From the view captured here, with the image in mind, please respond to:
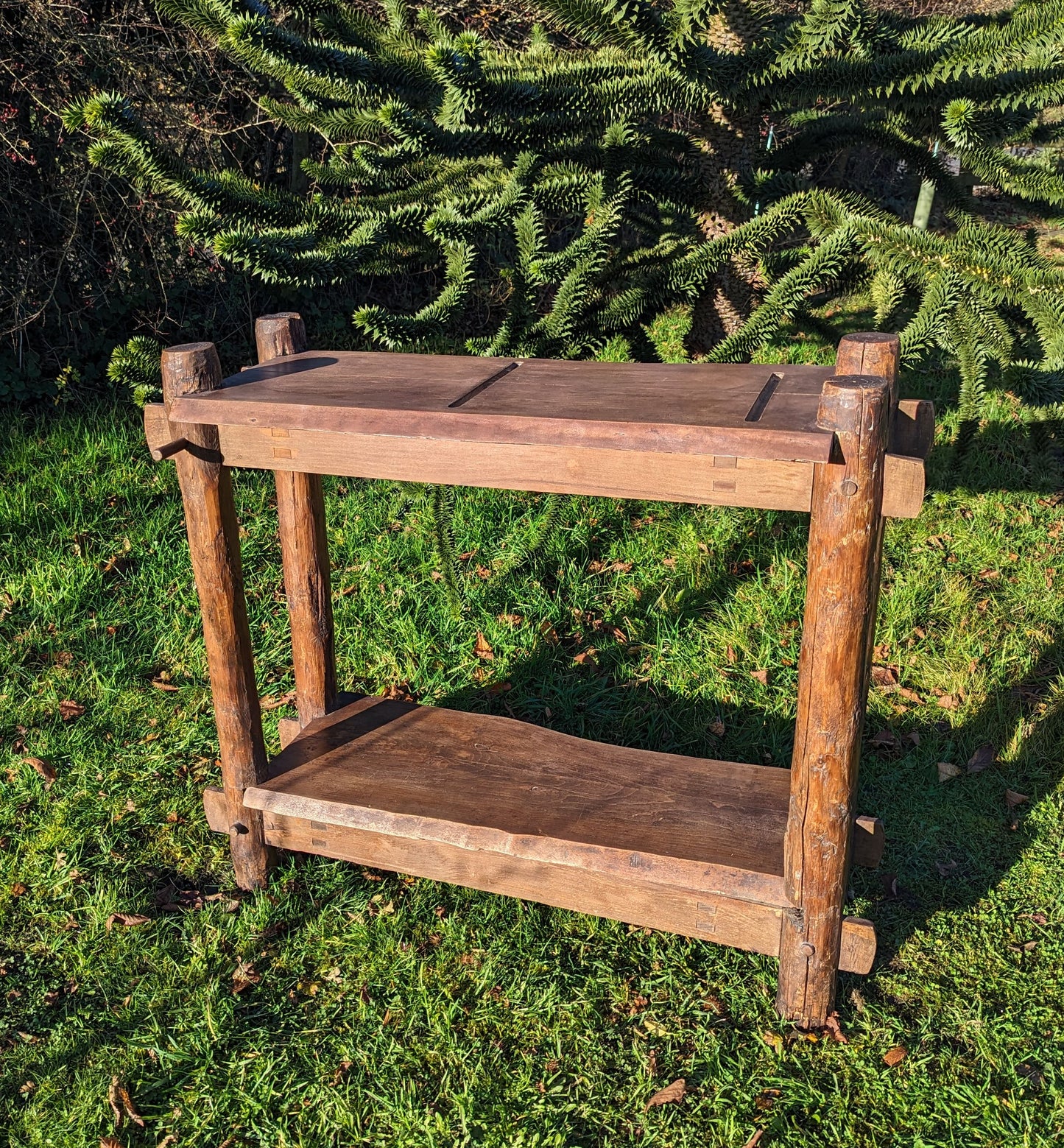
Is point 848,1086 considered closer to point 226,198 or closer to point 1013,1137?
point 1013,1137

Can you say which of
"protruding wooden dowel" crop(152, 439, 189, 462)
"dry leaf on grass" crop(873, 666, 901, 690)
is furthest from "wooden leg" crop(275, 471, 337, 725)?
"dry leaf on grass" crop(873, 666, 901, 690)

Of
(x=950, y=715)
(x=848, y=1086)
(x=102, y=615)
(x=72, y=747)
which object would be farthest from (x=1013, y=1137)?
(x=102, y=615)

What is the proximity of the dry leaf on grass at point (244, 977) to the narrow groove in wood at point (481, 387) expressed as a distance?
1.71 meters

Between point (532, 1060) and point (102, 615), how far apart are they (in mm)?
2796

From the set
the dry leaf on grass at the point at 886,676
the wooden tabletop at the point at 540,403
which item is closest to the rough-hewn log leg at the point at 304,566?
the wooden tabletop at the point at 540,403

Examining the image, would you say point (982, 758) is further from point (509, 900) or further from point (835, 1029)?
point (509, 900)

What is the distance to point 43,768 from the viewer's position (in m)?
3.57

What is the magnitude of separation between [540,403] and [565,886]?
1279 millimetres

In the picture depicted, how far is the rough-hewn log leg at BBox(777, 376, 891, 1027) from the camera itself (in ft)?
6.51

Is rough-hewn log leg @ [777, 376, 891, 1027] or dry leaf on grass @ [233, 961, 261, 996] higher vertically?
rough-hewn log leg @ [777, 376, 891, 1027]

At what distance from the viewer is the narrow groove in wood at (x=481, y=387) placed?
2355 millimetres

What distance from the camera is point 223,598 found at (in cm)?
277

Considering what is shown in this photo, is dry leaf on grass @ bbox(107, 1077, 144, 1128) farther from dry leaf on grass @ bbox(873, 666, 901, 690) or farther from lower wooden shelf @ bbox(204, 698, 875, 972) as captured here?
dry leaf on grass @ bbox(873, 666, 901, 690)

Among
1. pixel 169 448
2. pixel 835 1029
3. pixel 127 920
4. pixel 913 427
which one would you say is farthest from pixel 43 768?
pixel 913 427
